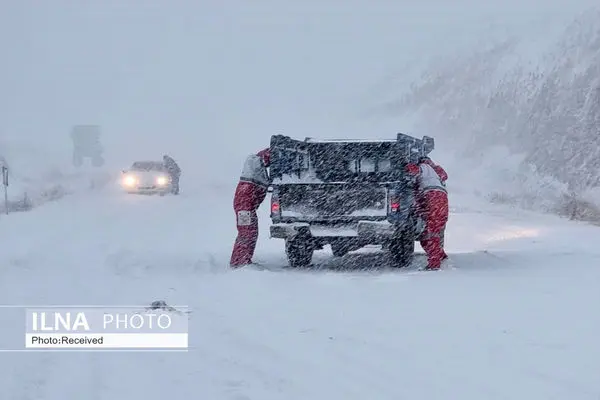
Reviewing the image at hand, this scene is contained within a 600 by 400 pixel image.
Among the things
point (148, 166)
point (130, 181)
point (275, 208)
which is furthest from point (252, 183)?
point (148, 166)

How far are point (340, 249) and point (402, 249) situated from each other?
1.28 meters

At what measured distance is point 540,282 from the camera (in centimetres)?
1058

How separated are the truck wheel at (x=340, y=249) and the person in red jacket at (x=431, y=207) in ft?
4.07

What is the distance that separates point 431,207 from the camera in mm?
12625

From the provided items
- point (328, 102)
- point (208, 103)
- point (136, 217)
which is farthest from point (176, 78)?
point (136, 217)

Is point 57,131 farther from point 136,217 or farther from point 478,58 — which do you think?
point 136,217

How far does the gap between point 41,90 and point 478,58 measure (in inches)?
2714

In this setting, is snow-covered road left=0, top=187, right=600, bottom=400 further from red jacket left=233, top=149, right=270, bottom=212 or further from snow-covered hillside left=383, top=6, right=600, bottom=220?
snow-covered hillside left=383, top=6, right=600, bottom=220

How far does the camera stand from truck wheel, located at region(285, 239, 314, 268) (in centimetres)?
1288

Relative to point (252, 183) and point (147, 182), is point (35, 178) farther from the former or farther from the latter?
point (252, 183)

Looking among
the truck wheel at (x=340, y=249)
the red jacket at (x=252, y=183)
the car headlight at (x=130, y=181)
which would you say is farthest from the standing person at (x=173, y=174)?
the red jacket at (x=252, y=183)

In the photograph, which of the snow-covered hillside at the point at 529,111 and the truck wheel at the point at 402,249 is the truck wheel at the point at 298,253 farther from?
the snow-covered hillside at the point at 529,111

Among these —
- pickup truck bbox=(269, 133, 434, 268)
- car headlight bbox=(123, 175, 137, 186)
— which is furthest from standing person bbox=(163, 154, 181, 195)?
pickup truck bbox=(269, 133, 434, 268)

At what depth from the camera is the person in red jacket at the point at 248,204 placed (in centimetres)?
1303
